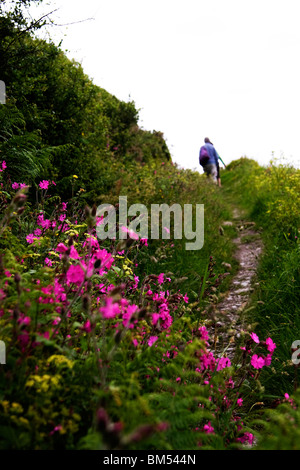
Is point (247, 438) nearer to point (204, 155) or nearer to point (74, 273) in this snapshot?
point (74, 273)

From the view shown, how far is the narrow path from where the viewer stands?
345 centimetres

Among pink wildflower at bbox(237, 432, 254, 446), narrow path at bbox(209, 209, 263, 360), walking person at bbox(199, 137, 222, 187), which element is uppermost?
walking person at bbox(199, 137, 222, 187)

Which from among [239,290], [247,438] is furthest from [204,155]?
[247,438]

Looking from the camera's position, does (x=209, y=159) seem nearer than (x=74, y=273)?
No

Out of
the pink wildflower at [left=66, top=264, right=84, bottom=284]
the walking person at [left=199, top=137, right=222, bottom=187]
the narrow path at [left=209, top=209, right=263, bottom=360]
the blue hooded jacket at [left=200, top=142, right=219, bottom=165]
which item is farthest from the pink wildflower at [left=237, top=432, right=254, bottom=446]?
the blue hooded jacket at [left=200, top=142, right=219, bottom=165]

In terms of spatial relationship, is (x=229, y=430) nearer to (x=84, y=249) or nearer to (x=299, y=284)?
(x=84, y=249)

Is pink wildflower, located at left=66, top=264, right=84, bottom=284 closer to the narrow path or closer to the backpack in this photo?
the narrow path

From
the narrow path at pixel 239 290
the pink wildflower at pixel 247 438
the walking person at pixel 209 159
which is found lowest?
the pink wildflower at pixel 247 438

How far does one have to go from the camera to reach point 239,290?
4.79 meters

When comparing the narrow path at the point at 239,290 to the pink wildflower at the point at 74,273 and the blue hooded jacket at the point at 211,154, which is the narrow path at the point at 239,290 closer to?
the pink wildflower at the point at 74,273

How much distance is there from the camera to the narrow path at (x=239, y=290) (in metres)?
3.45

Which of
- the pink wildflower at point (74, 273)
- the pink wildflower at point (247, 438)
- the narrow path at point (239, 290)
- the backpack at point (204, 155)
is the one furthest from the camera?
the backpack at point (204, 155)

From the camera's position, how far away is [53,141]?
19.3ft

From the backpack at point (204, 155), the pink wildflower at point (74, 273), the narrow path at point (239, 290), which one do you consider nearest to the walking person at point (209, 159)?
the backpack at point (204, 155)
